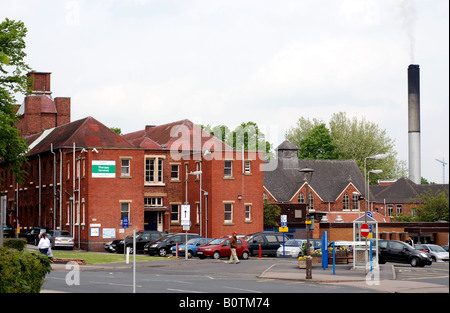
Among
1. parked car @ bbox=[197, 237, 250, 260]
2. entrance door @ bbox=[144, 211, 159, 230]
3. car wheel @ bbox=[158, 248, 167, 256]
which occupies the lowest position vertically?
car wheel @ bbox=[158, 248, 167, 256]

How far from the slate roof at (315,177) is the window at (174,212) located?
112 ft

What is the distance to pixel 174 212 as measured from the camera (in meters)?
69.9

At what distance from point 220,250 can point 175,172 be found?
23.7 meters

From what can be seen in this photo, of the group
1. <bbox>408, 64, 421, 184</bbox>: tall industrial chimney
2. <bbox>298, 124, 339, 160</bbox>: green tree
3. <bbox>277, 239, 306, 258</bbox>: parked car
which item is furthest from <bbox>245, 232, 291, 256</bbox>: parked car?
<bbox>298, 124, 339, 160</bbox>: green tree

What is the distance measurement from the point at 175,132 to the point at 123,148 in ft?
36.7

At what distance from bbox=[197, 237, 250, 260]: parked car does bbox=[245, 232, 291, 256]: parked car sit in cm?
321

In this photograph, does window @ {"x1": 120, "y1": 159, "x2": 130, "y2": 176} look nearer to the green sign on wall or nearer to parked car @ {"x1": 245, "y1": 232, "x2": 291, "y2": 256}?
the green sign on wall

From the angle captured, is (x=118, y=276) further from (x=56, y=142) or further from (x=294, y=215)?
(x=294, y=215)

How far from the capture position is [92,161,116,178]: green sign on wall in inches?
2450

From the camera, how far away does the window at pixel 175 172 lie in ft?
231

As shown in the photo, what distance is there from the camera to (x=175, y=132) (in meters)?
74.1

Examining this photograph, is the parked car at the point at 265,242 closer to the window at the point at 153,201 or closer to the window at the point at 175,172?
the window at the point at 153,201

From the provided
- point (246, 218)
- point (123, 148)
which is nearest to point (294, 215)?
point (246, 218)

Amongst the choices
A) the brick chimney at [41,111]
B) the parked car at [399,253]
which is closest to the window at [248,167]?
the parked car at [399,253]
